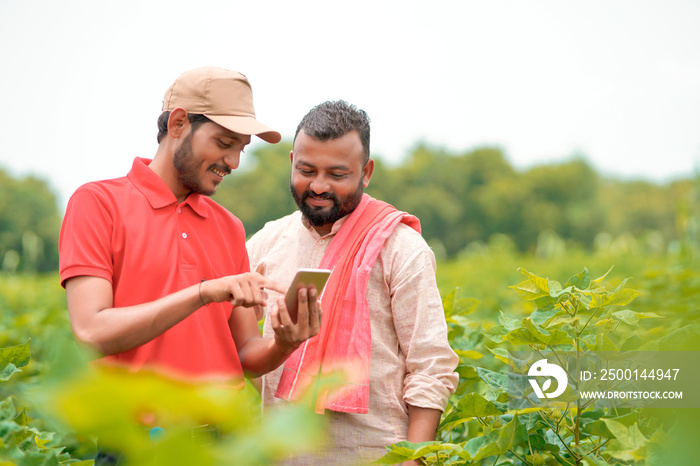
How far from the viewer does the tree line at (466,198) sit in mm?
63594

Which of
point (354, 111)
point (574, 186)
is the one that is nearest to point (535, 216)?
point (574, 186)

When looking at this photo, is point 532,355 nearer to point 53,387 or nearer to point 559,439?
point 559,439

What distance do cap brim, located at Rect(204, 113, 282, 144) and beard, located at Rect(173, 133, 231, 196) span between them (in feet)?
0.35

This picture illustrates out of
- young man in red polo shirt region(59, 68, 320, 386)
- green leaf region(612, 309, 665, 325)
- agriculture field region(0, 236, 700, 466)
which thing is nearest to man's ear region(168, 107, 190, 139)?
young man in red polo shirt region(59, 68, 320, 386)

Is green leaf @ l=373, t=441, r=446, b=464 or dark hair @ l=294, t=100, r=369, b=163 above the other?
dark hair @ l=294, t=100, r=369, b=163

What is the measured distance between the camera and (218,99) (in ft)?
6.97

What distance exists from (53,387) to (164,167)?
176 cm

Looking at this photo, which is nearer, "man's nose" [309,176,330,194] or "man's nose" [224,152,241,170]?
"man's nose" [224,152,241,170]

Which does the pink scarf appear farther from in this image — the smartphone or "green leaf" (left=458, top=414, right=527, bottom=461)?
"green leaf" (left=458, top=414, right=527, bottom=461)

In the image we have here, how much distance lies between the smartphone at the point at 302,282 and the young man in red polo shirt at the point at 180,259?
24mm

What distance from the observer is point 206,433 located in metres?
1.73

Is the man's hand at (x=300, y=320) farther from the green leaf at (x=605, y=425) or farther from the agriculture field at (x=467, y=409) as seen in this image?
the green leaf at (x=605, y=425)

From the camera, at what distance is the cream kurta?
90.5 inches

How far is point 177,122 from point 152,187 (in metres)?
0.22
